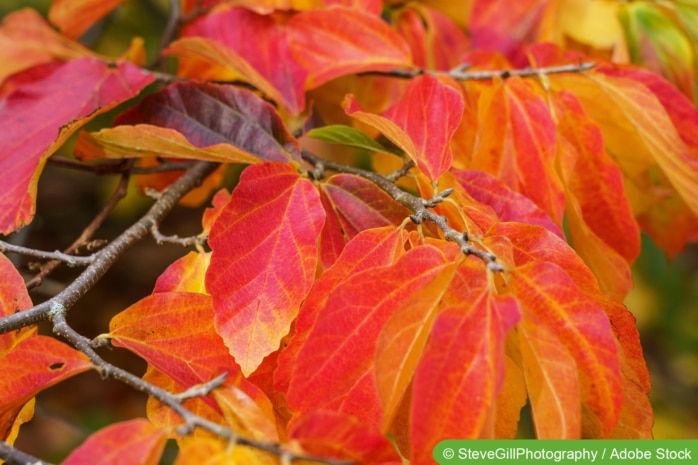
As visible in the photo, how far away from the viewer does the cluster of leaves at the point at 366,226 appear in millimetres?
378

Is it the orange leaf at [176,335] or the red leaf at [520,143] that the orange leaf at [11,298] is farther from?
the red leaf at [520,143]

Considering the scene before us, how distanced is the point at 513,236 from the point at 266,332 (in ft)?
0.60

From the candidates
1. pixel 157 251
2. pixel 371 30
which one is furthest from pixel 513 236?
pixel 157 251

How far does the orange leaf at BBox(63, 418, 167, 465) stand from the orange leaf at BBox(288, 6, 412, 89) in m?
0.45

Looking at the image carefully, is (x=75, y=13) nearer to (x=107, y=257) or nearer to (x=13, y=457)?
(x=107, y=257)

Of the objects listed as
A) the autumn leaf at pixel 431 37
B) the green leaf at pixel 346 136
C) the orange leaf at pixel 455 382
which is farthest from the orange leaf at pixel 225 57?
the orange leaf at pixel 455 382

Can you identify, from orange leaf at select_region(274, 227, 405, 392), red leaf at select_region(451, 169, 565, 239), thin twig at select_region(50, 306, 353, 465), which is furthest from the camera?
red leaf at select_region(451, 169, 565, 239)

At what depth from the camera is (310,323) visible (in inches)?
17.5

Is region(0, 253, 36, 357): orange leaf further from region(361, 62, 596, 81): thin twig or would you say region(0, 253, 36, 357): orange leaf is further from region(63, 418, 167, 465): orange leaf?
region(361, 62, 596, 81): thin twig

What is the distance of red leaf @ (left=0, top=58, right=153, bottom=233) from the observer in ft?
1.79

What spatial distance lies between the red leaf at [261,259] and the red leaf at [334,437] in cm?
12

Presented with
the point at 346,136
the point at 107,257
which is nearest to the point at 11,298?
the point at 107,257

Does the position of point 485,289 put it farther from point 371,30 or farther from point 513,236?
point 371,30

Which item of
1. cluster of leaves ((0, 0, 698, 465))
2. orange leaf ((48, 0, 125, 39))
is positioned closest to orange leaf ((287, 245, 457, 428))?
cluster of leaves ((0, 0, 698, 465))
